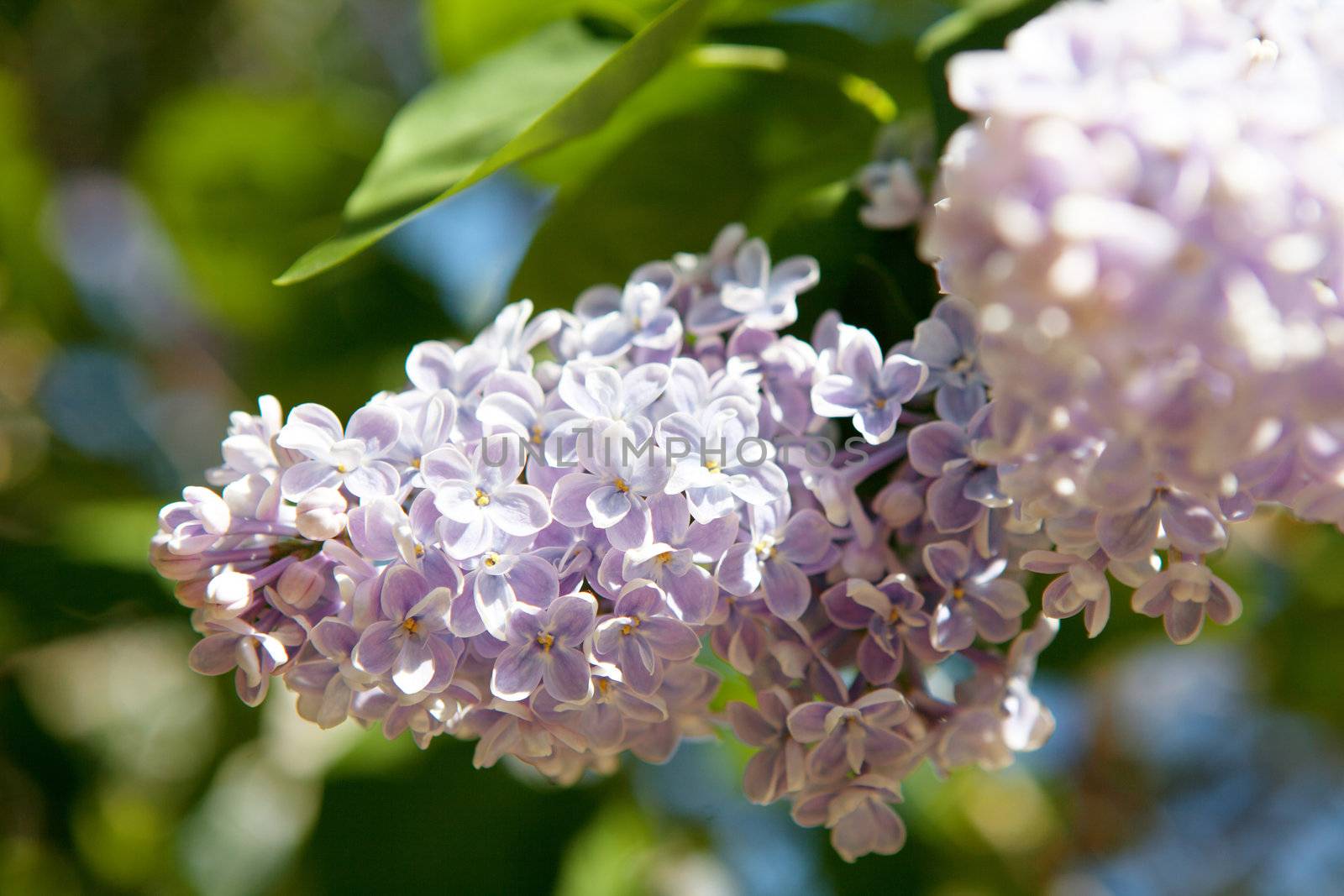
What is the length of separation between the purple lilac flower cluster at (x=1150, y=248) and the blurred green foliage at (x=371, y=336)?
0.23m

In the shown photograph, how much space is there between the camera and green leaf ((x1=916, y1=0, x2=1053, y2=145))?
71 cm

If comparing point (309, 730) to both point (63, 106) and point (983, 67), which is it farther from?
point (983, 67)

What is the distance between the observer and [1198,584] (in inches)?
22.3

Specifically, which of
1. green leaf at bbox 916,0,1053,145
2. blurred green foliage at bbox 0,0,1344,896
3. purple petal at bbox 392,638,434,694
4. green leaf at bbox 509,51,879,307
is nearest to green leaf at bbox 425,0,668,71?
blurred green foliage at bbox 0,0,1344,896

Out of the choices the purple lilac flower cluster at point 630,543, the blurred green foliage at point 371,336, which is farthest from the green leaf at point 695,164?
the purple lilac flower cluster at point 630,543

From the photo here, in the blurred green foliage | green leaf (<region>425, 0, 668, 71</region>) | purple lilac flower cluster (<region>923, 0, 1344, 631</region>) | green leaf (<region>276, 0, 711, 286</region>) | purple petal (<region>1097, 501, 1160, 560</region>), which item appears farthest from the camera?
green leaf (<region>425, 0, 668, 71</region>)

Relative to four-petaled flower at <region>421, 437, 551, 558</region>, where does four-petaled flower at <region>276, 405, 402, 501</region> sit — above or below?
above

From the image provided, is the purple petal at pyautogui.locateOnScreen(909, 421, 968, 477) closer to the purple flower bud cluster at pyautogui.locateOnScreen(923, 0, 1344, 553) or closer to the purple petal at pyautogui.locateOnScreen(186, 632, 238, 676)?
the purple flower bud cluster at pyautogui.locateOnScreen(923, 0, 1344, 553)

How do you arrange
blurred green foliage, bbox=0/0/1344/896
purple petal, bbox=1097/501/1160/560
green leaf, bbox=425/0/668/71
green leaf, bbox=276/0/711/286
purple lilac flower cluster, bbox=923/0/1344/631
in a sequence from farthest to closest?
green leaf, bbox=425/0/668/71
blurred green foliage, bbox=0/0/1344/896
green leaf, bbox=276/0/711/286
purple petal, bbox=1097/501/1160/560
purple lilac flower cluster, bbox=923/0/1344/631

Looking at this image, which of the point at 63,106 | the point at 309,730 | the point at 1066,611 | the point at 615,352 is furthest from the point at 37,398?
the point at 1066,611

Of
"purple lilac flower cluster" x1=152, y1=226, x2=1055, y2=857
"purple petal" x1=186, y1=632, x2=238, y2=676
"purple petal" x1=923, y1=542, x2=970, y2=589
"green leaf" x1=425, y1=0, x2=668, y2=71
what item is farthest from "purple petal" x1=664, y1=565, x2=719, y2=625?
"green leaf" x1=425, y1=0, x2=668, y2=71

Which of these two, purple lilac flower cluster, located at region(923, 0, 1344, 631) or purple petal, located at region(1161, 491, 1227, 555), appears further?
purple petal, located at region(1161, 491, 1227, 555)

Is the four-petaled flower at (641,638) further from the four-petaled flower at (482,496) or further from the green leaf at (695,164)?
the green leaf at (695,164)

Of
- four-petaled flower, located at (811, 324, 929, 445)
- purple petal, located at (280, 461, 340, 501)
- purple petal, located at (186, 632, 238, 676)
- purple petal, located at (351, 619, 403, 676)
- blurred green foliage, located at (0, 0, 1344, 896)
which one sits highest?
purple petal, located at (280, 461, 340, 501)
